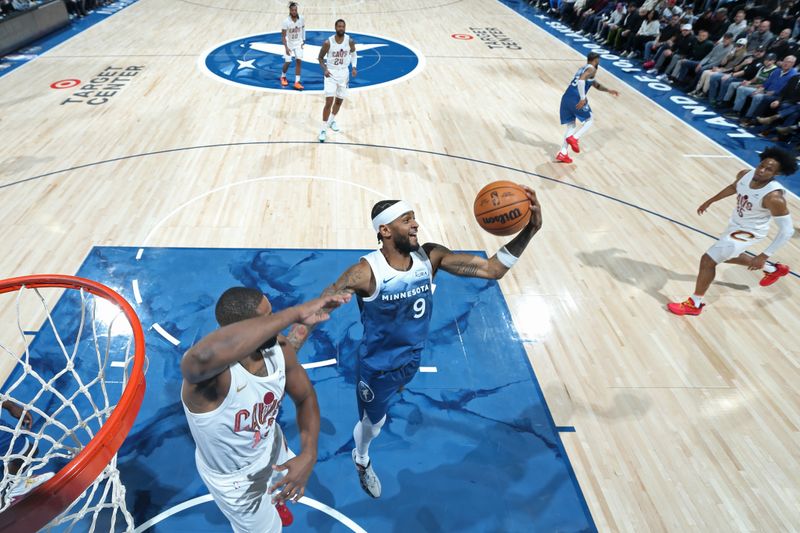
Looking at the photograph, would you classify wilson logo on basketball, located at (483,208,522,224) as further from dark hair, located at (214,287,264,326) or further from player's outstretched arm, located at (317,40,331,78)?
player's outstretched arm, located at (317,40,331,78)

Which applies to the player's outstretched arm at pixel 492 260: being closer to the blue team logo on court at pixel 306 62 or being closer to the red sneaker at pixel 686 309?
the red sneaker at pixel 686 309

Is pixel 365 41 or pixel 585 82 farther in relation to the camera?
pixel 365 41

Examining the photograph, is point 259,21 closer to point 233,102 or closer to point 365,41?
point 365,41

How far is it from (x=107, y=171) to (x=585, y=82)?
7.20m

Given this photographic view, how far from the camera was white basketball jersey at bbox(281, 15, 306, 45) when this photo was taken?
9.70 meters

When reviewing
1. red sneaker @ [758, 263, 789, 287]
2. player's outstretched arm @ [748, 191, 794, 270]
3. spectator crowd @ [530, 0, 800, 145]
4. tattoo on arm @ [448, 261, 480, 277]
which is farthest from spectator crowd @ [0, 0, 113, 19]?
red sneaker @ [758, 263, 789, 287]

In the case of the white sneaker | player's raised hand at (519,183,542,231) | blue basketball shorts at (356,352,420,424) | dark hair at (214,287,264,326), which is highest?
dark hair at (214,287,264,326)

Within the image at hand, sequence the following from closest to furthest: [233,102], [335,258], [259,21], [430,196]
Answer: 1. [335,258]
2. [430,196]
3. [233,102]
4. [259,21]

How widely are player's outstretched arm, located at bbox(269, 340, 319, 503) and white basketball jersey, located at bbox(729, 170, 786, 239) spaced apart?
4567 mm

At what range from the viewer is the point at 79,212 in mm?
6363

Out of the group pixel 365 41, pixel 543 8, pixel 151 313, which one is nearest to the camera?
pixel 151 313

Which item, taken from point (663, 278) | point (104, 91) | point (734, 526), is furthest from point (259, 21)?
point (734, 526)

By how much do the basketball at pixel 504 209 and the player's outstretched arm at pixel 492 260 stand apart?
1.75 feet

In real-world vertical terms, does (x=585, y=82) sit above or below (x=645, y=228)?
above
